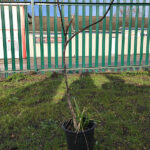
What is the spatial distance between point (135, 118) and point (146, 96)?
1128mm

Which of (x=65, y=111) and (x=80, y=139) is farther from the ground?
(x=80, y=139)

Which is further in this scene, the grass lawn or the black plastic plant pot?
the grass lawn

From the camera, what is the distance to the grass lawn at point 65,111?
227cm

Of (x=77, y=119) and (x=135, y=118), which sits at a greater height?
(x=77, y=119)

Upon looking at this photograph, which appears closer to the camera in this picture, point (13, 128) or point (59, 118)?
point (13, 128)

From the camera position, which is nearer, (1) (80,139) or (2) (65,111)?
(1) (80,139)

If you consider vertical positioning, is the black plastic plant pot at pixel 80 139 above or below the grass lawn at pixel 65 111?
above

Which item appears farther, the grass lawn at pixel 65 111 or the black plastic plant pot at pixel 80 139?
the grass lawn at pixel 65 111

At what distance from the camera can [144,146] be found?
215cm

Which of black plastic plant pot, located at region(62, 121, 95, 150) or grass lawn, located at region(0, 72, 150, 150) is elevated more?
black plastic plant pot, located at region(62, 121, 95, 150)

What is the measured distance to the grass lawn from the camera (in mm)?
2268

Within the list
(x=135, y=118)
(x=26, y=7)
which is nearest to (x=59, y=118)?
(x=135, y=118)

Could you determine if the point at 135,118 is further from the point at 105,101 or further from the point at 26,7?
the point at 26,7

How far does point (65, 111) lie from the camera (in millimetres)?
3131
